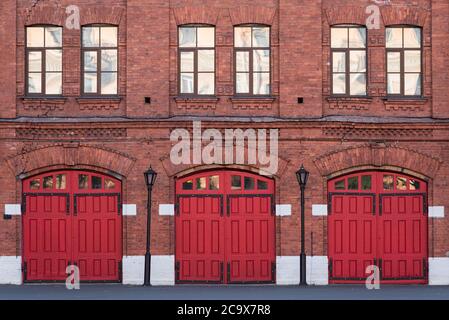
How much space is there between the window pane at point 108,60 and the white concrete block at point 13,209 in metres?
4.06

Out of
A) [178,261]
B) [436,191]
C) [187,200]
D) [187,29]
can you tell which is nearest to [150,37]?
[187,29]

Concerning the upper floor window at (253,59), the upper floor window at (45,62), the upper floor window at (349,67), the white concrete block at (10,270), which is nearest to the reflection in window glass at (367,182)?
the upper floor window at (349,67)

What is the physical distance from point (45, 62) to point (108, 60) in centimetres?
159

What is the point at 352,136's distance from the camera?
79.8ft

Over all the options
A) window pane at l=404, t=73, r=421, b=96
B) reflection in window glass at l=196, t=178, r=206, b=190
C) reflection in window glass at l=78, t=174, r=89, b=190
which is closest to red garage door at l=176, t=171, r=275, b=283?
reflection in window glass at l=196, t=178, r=206, b=190

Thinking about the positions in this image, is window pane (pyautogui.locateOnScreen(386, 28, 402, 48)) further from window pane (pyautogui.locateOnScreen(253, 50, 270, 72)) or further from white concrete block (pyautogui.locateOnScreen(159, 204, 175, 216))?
white concrete block (pyautogui.locateOnScreen(159, 204, 175, 216))

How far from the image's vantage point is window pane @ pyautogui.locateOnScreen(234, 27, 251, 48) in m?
24.4

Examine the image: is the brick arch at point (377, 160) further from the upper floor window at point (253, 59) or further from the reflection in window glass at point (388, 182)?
the upper floor window at point (253, 59)

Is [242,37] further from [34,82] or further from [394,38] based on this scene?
[34,82]

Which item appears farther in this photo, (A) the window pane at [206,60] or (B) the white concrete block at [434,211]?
(A) the window pane at [206,60]

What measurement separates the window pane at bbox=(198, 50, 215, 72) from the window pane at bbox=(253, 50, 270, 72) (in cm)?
106

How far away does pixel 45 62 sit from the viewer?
80.3 ft

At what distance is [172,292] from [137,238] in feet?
7.54

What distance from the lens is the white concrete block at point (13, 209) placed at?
79.2 ft
